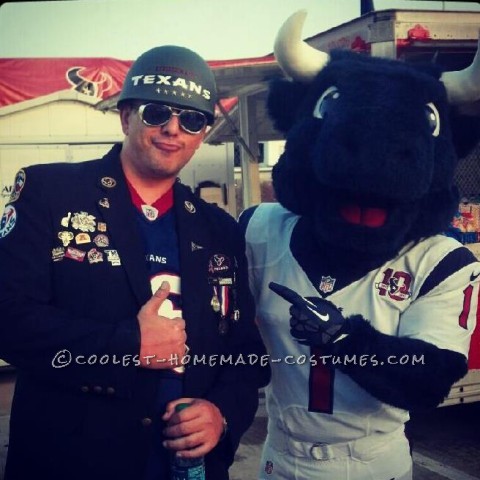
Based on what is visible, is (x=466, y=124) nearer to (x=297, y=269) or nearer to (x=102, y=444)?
(x=297, y=269)

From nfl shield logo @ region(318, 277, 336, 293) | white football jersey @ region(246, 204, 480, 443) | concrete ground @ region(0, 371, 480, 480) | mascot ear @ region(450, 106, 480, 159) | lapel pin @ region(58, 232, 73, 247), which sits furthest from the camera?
concrete ground @ region(0, 371, 480, 480)

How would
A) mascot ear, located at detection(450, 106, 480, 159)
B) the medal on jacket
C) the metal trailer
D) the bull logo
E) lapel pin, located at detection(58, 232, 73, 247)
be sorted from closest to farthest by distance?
lapel pin, located at detection(58, 232, 73, 247)
the medal on jacket
mascot ear, located at detection(450, 106, 480, 159)
the metal trailer
the bull logo

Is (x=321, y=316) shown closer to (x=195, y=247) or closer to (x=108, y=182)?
(x=195, y=247)

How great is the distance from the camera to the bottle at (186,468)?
6.17 feet

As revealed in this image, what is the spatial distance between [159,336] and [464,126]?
1.59 meters

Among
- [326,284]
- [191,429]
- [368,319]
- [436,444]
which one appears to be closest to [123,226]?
[191,429]

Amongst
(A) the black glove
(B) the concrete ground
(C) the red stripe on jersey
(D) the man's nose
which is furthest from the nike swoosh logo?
(B) the concrete ground

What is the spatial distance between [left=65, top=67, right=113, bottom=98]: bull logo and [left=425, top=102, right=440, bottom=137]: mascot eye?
7.50 meters

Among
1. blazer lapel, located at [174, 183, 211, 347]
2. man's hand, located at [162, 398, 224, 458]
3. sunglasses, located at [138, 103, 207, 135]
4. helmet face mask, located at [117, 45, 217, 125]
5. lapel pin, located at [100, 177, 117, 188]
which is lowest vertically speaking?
man's hand, located at [162, 398, 224, 458]

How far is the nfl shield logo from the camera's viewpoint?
97.7 inches

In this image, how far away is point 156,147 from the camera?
2.13 metres

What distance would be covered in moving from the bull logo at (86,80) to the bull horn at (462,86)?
741 cm

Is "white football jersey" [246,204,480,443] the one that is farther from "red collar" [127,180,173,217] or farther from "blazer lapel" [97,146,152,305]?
"blazer lapel" [97,146,152,305]

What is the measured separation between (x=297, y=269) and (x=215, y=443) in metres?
0.83
